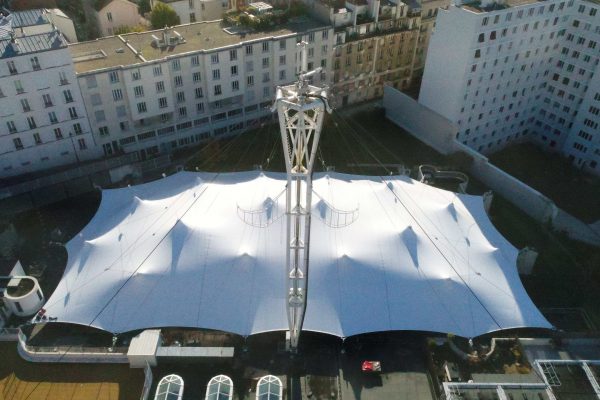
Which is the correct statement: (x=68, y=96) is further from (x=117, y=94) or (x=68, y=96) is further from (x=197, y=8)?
(x=197, y=8)

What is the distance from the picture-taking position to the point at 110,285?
46969 mm

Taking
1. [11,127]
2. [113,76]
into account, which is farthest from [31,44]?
[11,127]

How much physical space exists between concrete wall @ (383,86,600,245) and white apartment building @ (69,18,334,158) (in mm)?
13926

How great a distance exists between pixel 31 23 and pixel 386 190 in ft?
164

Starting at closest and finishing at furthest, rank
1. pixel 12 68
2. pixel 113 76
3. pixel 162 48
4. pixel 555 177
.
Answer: pixel 12 68
pixel 113 76
pixel 162 48
pixel 555 177

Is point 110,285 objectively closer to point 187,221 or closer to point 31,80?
point 187,221

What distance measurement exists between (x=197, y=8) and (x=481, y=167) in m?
59.5

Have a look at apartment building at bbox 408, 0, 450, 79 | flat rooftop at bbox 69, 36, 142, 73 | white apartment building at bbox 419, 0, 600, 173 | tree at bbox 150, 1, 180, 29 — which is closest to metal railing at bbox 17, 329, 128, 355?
flat rooftop at bbox 69, 36, 142, 73

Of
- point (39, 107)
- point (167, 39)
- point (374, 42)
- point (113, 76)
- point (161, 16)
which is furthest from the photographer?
point (161, 16)

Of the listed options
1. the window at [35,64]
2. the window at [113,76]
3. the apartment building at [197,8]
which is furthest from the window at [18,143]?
the apartment building at [197,8]

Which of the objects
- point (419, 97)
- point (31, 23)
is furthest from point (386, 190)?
point (31, 23)

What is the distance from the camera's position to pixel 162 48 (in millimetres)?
A: 70312

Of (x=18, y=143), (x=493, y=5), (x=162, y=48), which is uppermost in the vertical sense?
(x=493, y=5)

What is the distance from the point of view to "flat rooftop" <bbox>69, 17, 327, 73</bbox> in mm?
67125
